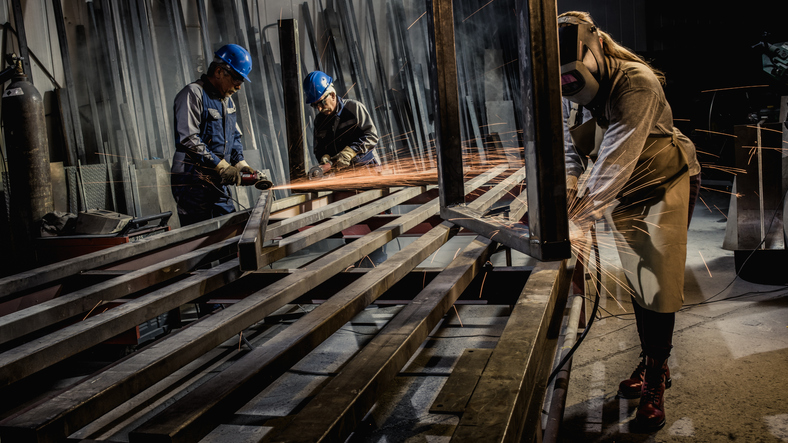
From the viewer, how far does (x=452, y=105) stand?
206cm

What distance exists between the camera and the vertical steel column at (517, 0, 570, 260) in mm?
1268

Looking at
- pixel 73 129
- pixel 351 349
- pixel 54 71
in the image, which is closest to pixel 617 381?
pixel 351 349

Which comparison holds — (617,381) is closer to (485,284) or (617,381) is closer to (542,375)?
(485,284)

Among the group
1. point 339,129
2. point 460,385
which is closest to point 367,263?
point 339,129

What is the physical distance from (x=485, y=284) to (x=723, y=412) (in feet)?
3.53

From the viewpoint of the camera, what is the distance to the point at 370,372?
1.15m

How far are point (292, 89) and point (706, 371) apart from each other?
136 inches

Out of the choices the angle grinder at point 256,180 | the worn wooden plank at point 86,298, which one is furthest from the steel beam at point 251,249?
the angle grinder at point 256,180

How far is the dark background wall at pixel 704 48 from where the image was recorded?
7637 mm

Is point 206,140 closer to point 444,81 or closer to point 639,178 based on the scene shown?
point 444,81

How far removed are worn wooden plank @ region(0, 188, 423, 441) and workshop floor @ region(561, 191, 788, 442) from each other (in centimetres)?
116

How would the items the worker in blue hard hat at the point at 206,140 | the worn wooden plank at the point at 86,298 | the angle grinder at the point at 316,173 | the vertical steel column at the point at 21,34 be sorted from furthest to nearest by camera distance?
the vertical steel column at the point at 21,34 → the angle grinder at the point at 316,173 → the worker in blue hard hat at the point at 206,140 → the worn wooden plank at the point at 86,298

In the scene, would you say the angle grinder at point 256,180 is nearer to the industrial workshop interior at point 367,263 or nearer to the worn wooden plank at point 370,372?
the industrial workshop interior at point 367,263

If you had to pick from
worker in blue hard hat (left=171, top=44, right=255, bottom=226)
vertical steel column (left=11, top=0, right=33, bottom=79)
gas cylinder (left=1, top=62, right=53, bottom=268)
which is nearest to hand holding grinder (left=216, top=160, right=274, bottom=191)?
worker in blue hard hat (left=171, top=44, right=255, bottom=226)
